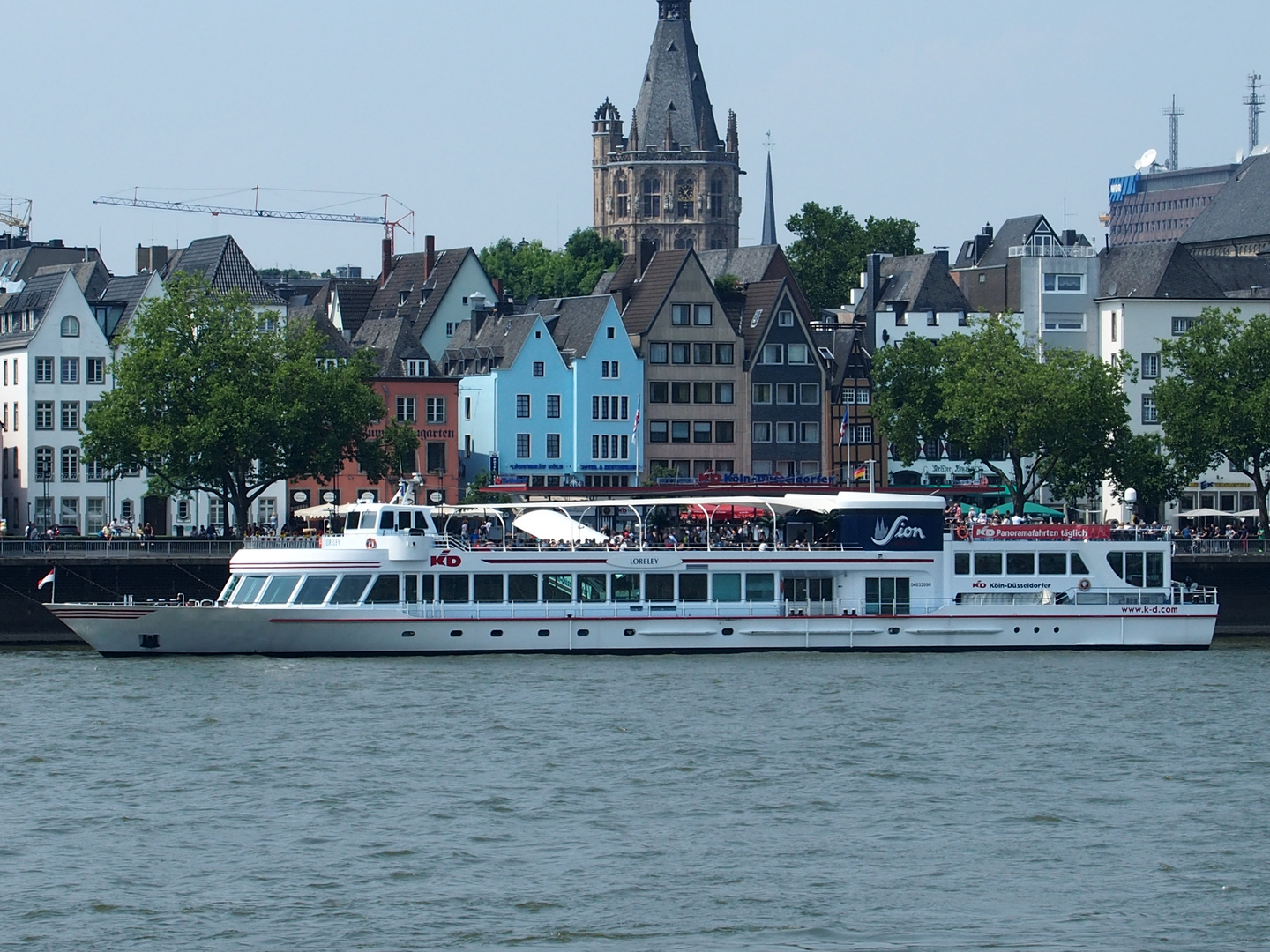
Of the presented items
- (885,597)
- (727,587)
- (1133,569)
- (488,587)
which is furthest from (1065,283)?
(488,587)

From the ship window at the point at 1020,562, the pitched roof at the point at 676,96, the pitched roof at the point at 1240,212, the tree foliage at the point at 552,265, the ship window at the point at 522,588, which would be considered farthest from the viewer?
the pitched roof at the point at 676,96

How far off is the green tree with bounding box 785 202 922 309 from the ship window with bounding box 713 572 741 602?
70980 millimetres

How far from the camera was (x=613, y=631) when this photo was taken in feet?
208

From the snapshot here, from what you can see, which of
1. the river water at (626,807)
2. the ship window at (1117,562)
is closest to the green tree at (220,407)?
the river water at (626,807)

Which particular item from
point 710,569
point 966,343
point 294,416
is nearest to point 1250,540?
point 966,343

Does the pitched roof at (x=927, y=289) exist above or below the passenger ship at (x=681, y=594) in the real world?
above

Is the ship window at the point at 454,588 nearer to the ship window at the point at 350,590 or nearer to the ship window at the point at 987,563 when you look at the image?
the ship window at the point at 350,590

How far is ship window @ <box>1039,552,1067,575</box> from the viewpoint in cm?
6619

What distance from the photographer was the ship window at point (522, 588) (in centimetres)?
6278

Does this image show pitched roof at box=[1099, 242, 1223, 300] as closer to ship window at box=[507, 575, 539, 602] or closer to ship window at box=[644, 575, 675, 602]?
ship window at box=[644, 575, 675, 602]

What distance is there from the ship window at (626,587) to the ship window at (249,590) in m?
8.93

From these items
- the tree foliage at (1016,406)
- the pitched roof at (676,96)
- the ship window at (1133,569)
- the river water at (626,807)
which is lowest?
the river water at (626,807)

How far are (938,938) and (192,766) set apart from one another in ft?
57.1

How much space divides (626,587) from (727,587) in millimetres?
2635
